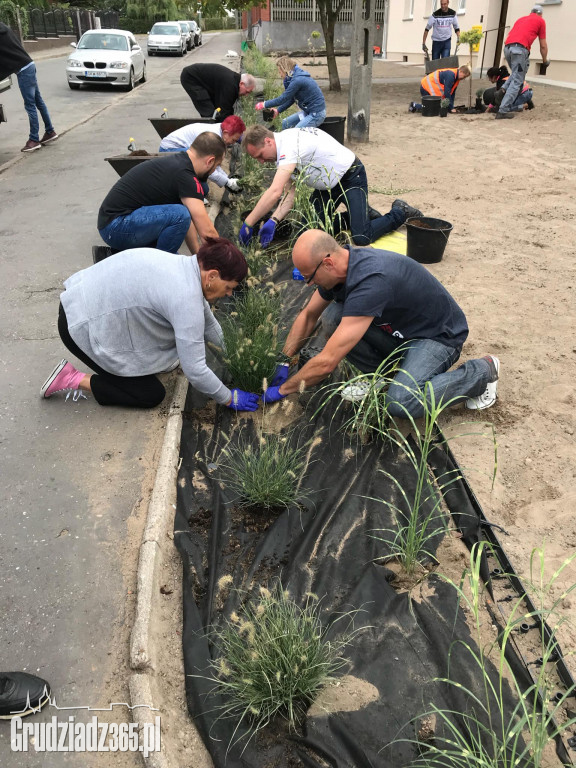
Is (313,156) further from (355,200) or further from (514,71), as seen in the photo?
(514,71)

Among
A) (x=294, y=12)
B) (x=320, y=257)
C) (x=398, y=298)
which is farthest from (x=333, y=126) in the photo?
(x=294, y=12)

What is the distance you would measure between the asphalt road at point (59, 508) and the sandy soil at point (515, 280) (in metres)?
1.68

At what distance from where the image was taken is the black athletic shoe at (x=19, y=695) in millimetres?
1980

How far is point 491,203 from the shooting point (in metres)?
6.97

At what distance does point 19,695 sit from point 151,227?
135 inches

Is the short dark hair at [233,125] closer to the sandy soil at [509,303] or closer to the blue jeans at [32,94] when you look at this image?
the sandy soil at [509,303]

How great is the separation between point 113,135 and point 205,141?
7.43 meters

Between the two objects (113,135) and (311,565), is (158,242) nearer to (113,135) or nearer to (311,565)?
(311,565)

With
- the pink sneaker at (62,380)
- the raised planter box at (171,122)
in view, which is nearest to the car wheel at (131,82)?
the raised planter box at (171,122)

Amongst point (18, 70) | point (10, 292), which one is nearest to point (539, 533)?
point (10, 292)

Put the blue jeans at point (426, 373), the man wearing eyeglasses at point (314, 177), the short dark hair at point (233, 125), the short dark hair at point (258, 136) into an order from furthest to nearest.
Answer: the short dark hair at point (233, 125)
the man wearing eyeglasses at point (314, 177)
the short dark hair at point (258, 136)
the blue jeans at point (426, 373)

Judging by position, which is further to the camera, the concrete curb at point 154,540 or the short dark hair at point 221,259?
the short dark hair at point 221,259

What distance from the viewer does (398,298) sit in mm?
3188

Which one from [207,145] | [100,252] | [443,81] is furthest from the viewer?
[443,81]
